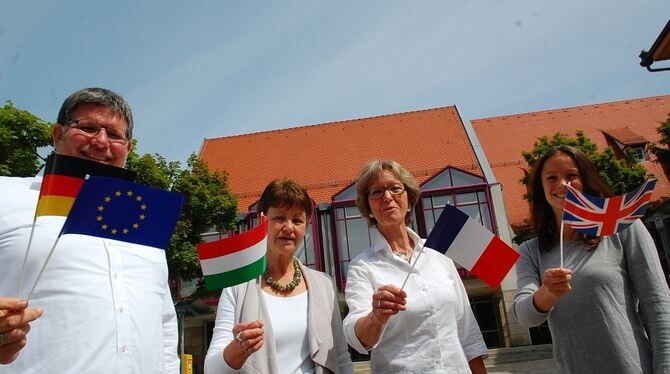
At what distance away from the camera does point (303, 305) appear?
10.0 ft

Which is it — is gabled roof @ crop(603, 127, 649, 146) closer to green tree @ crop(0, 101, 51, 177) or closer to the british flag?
green tree @ crop(0, 101, 51, 177)

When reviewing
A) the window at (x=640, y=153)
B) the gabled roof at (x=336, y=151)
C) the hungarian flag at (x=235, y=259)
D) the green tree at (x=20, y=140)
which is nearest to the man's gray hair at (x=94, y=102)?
the hungarian flag at (x=235, y=259)

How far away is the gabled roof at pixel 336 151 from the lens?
25000mm

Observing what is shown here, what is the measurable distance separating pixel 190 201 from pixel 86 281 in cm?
1632

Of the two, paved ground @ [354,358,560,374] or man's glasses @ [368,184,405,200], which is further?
paved ground @ [354,358,560,374]

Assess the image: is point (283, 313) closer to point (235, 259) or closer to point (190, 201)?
point (235, 259)

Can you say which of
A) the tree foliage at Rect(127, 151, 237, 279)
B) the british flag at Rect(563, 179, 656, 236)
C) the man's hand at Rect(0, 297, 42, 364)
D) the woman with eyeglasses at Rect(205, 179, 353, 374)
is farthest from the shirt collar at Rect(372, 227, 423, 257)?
the tree foliage at Rect(127, 151, 237, 279)

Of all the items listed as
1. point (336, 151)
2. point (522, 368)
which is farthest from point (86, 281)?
point (336, 151)

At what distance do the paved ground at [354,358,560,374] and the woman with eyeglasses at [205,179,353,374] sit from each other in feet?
39.6

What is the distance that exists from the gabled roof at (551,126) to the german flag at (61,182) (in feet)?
82.0

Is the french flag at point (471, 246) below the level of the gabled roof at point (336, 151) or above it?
below

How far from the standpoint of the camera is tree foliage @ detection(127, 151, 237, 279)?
1730 cm

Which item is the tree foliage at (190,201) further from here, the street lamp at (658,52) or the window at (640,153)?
the window at (640,153)

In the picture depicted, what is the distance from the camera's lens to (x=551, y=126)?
29141 mm
